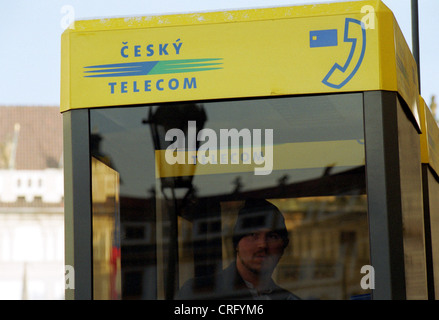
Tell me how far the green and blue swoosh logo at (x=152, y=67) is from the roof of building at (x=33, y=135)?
45.6 m

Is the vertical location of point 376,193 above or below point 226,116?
below

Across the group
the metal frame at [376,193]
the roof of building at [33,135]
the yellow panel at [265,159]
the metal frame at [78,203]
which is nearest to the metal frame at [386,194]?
the metal frame at [376,193]

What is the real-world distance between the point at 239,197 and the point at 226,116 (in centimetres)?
163

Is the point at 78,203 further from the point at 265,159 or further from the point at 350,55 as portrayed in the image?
the point at 265,159

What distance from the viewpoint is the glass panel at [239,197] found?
3492 millimetres

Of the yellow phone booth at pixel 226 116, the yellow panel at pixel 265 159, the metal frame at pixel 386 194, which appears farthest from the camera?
the yellow panel at pixel 265 159

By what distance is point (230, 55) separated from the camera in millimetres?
3377

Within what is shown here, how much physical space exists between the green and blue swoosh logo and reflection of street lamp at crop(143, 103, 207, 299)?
0.14m

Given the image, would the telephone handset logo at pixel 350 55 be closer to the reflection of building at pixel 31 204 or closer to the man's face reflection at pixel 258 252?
the man's face reflection at pixel 258 252

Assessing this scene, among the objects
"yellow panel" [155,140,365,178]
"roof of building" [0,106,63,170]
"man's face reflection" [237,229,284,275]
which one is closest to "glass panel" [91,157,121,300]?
"yellow panel" [155,140,365,178]

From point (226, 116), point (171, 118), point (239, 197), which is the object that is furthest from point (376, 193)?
point (239, 197)

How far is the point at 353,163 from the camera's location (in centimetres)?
463
